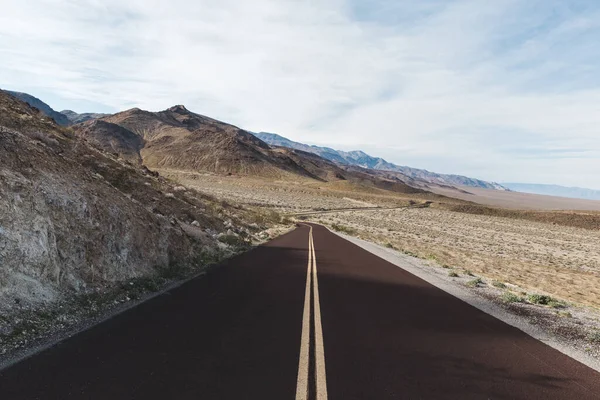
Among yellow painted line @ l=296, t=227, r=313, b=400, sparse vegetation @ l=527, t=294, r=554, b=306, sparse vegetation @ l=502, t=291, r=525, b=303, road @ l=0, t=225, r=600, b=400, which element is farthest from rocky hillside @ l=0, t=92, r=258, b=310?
sparse vegetation @ l=527, t=294, r=554, b=306

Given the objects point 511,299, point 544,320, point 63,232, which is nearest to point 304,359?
point 544,320

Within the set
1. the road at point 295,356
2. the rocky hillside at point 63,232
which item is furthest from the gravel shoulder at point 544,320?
the rocky hillside at point 63,232

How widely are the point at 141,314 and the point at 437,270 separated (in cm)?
1303

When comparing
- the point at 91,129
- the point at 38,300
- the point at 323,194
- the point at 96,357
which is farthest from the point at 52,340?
the point at 91,129

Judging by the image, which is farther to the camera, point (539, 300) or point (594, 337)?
point (539, 300)

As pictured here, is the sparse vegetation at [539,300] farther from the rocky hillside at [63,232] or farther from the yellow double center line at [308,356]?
the rocky hillside at [63,232]

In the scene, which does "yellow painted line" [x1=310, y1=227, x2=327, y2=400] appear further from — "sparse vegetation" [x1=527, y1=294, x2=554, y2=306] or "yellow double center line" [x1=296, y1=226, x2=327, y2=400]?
"sparse vegetation" [x1=527, y1=294, x2=554, y2=306]

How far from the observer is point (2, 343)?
18.3ft

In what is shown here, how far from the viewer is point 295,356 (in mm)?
5668

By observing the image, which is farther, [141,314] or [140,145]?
[140,145]

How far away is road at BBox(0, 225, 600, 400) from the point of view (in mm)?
4629

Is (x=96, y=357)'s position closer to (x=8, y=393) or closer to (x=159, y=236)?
(x=8, y=393)

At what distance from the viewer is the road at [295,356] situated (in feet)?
15.2

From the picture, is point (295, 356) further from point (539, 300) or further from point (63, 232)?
point (539, 300)
